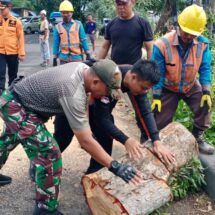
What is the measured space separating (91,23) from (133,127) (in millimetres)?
13227

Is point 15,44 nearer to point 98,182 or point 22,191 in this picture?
point 22,191

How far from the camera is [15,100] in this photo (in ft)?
9.88

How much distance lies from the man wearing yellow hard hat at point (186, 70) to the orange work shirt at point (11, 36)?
11.8 ft

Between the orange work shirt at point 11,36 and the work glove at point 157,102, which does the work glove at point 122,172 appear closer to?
the work glove at point 157,102

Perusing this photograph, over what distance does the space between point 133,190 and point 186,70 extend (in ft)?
4.70

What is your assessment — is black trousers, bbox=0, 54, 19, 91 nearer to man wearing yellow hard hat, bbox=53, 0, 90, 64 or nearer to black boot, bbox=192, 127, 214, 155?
man wearing yellow hard hat, bbox=53, 0, 90, 64

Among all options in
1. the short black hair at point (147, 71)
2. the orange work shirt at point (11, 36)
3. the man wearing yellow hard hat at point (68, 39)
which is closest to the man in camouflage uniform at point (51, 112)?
the short black hair at point (147, 71)

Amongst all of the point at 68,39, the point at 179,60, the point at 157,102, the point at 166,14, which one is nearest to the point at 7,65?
the point at 68,39

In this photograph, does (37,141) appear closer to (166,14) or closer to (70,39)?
(70,39)

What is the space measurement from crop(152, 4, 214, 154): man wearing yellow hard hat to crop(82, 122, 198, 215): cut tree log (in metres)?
0.72

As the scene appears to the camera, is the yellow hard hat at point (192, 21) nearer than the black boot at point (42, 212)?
No

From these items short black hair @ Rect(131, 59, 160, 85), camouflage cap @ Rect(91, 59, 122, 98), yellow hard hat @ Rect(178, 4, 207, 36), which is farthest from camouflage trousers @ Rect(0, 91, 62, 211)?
yellow hard hat @ Rect(178, 4, 207, 36)

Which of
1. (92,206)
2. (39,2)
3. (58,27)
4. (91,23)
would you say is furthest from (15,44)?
(39,2)

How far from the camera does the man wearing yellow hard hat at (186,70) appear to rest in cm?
371
